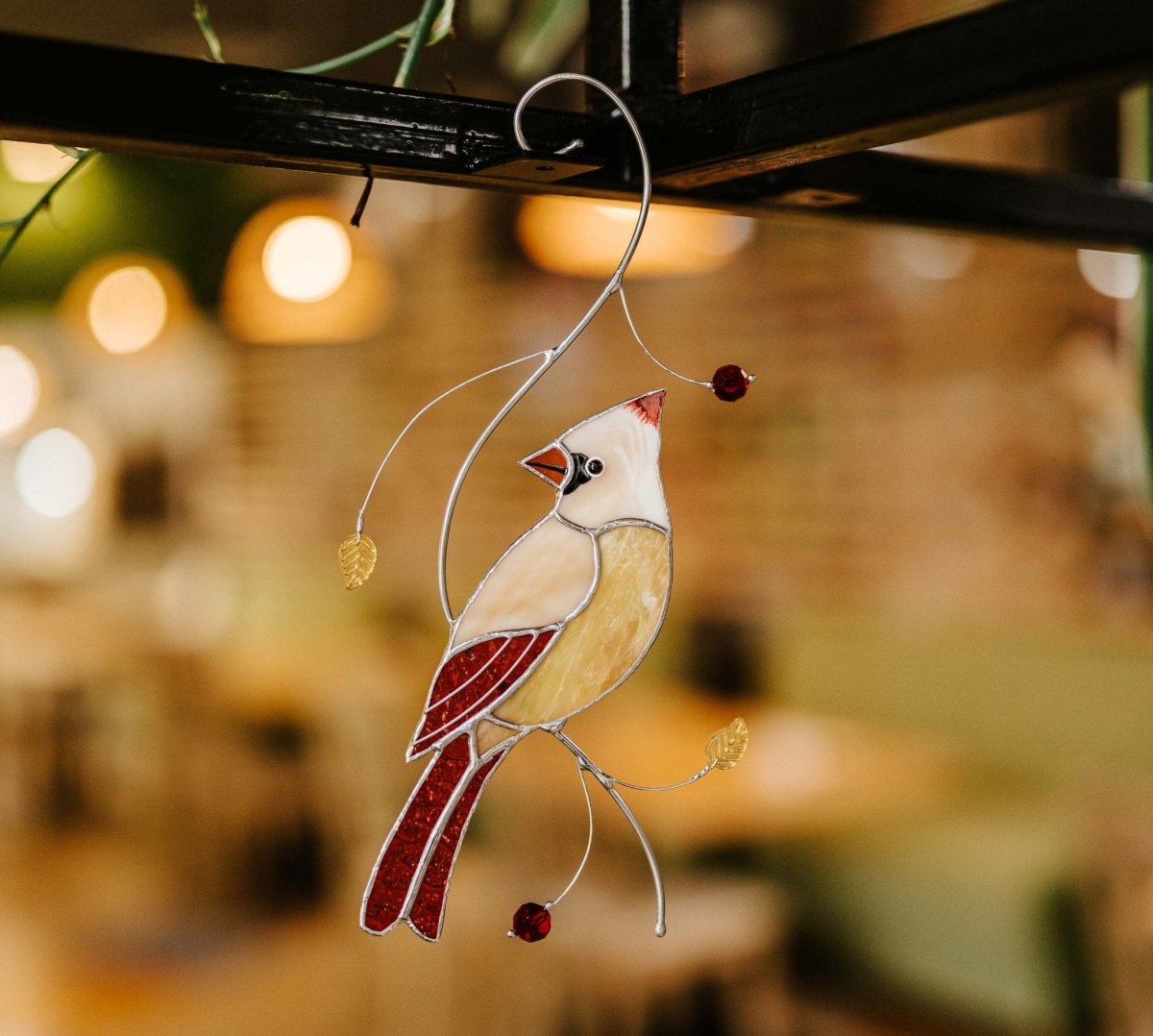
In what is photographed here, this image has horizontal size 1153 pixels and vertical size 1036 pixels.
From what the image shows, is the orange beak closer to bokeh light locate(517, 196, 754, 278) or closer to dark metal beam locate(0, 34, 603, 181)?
dark metal beam locate(0, 34, 603, 181)

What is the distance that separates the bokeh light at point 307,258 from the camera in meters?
A: 3.00

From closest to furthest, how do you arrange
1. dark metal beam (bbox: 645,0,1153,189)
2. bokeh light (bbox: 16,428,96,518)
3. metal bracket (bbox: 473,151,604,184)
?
dark metal beam (bbox: 645,0,1153,189), metal bracket (bbox: 473,151,604,184), bokeh light (bbox: 16,428,96,518)

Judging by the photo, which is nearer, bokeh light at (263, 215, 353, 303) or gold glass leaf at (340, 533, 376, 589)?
gold glass leaf at (340, 533, 376, 589)

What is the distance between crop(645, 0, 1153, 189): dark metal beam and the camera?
1.10 ft

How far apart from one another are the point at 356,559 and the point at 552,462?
0.29 ft

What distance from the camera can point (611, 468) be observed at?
509 millimetres

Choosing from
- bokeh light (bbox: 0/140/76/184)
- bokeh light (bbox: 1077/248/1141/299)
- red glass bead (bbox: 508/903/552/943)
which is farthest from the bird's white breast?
bokeh light (bbox: 1077/248/1141/299)

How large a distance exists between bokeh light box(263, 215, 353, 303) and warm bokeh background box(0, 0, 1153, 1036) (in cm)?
5

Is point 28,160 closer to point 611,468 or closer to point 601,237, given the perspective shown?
point 601,237

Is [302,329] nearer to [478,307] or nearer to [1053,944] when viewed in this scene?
[478,307]

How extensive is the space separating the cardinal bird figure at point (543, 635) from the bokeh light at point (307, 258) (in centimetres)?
265

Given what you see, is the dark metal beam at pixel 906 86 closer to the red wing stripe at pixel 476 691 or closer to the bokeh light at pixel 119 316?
the red wing stripe at pixel 476 691

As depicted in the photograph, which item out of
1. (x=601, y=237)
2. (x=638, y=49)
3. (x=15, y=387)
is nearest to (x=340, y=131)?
(x=638, y=49)

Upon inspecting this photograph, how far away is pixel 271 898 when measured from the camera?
400 cm
